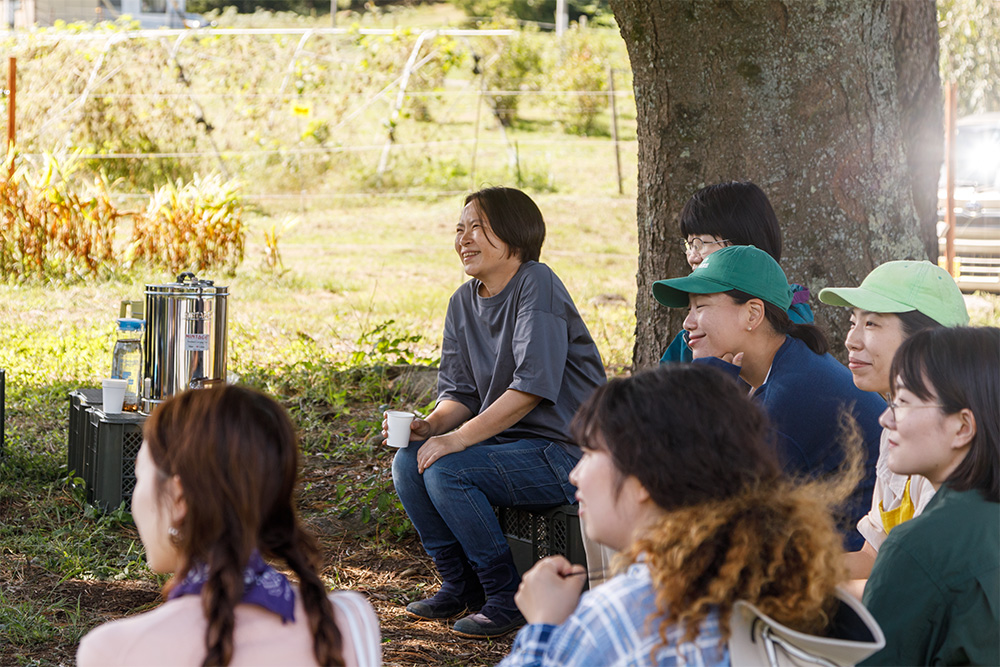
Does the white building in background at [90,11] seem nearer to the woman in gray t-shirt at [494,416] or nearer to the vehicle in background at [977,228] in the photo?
the vehicle in background at [977,228]

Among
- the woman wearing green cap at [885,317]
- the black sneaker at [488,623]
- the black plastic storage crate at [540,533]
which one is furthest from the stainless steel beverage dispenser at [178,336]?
the woman wearing green cap at [885,317]

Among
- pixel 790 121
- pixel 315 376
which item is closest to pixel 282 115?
pixel 315 376

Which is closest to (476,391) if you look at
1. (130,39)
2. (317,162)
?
(317,162)

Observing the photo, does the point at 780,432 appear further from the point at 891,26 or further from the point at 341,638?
the point at 891,26

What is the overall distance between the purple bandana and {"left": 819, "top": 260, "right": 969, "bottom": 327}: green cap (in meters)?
1.52

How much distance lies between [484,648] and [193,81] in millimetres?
11680

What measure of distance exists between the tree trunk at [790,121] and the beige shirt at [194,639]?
2.97 metres

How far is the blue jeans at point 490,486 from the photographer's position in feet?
10.7

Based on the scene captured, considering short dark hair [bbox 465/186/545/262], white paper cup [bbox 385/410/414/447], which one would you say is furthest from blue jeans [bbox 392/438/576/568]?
short dark hair [bbox 465/186/545/262]

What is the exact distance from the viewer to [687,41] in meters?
4.16

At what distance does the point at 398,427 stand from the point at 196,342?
1.21 m

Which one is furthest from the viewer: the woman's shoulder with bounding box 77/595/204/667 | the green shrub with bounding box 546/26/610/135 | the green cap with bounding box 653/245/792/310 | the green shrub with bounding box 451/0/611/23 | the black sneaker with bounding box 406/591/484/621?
the green shrub with bounding box 451/0/611/23

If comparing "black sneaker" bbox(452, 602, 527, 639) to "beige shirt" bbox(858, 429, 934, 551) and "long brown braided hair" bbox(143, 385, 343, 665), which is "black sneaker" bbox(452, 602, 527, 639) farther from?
"long brown braided hair" bbox(143, 385, 343, 665)

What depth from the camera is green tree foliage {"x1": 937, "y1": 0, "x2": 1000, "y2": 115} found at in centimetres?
1501
